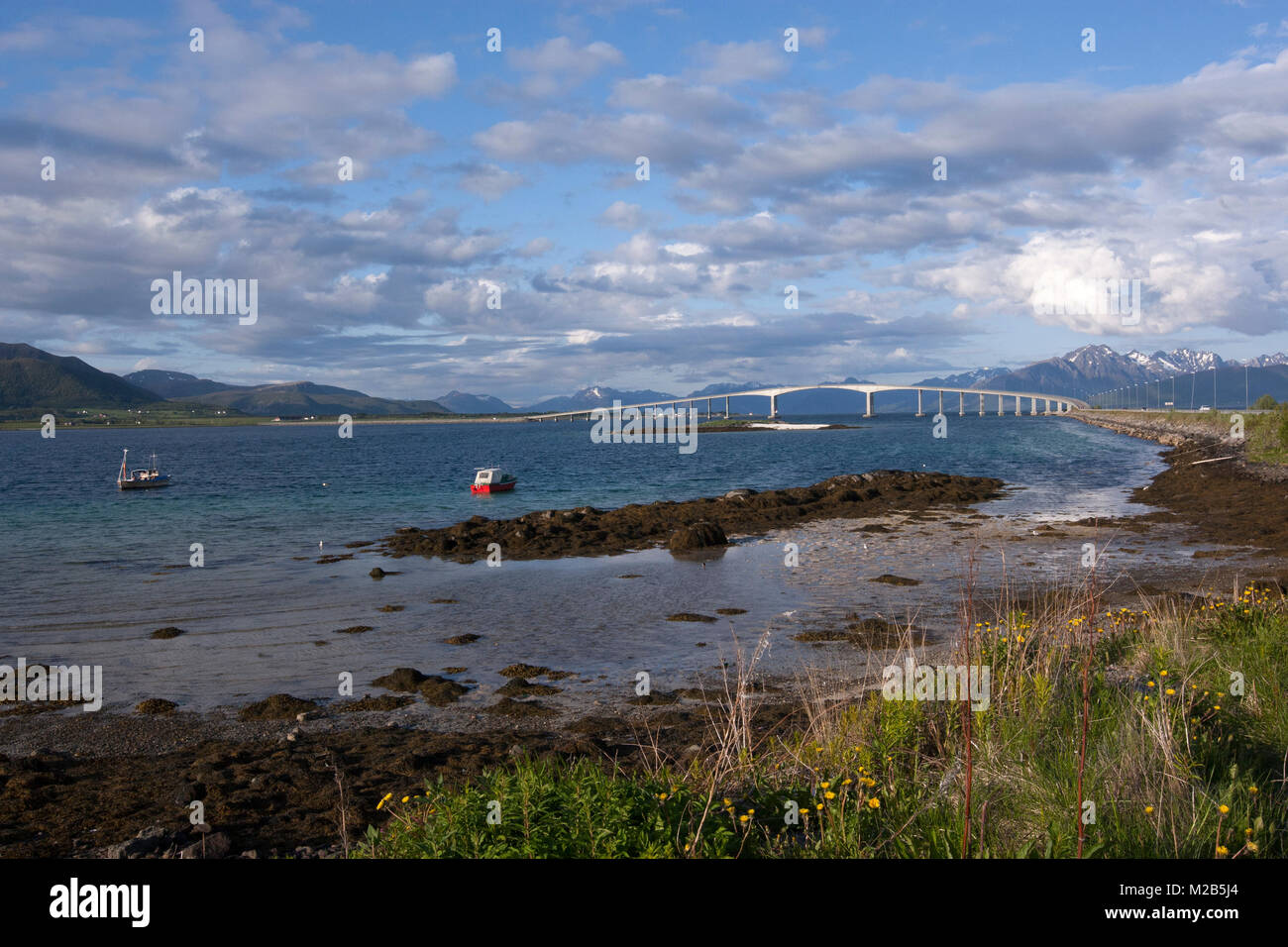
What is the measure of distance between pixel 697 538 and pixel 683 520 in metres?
4.84

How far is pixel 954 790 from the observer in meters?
5.76

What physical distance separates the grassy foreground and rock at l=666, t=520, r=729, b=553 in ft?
59.1

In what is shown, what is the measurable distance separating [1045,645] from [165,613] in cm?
1692

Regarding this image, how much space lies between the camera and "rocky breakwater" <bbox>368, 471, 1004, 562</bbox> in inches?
1044

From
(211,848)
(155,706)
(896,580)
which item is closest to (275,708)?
(155,706)

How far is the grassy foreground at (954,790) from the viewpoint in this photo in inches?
189

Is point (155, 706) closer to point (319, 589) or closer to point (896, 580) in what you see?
point (319, 589)

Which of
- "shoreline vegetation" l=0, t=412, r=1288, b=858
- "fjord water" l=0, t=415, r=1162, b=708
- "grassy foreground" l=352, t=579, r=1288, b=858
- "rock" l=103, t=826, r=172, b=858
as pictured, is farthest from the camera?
"fjord water" l=0, t=415, r=1162, b=708

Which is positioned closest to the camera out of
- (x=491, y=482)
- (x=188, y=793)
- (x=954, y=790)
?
(x=954, y=790)

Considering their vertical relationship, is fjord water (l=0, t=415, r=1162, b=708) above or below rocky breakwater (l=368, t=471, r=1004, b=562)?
below

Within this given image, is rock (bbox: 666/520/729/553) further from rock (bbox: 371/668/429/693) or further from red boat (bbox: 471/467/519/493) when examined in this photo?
red boat (bbox: 471/467/519/493)

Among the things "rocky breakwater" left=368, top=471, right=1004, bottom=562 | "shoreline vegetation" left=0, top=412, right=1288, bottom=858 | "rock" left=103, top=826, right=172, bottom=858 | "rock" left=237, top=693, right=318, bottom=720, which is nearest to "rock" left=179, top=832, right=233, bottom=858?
"shoreline vegetation" left=0, top=412, right=1288, bottom=858
